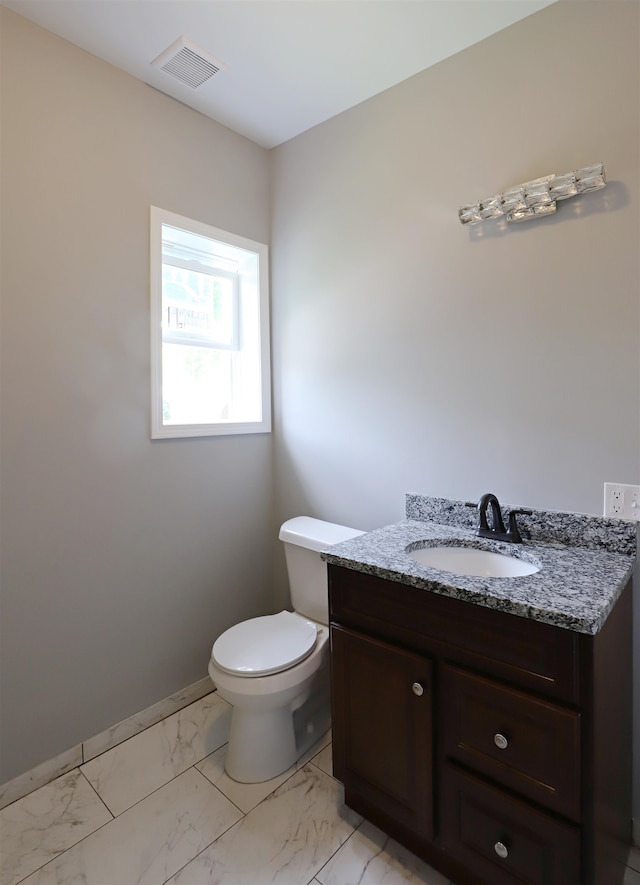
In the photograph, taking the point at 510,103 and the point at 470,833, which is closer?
the point at 470,833

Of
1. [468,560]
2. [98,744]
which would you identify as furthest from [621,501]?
[98,744]

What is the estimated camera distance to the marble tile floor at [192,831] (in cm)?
126

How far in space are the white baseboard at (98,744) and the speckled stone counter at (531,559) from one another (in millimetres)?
1191

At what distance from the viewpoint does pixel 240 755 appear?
1595 millimetres

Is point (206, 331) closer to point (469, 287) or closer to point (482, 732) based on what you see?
point (469, 287)

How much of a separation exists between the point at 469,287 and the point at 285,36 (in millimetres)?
1130

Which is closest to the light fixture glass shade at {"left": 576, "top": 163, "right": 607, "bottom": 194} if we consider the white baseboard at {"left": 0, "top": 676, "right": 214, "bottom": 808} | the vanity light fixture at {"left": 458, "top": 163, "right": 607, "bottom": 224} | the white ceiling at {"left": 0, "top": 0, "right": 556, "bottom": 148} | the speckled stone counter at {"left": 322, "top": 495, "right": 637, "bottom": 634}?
the vanity light fixture at {"left": 458, "top": 163, "right": 607, "bottom": 224}

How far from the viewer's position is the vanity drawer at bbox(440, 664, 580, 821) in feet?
3.18

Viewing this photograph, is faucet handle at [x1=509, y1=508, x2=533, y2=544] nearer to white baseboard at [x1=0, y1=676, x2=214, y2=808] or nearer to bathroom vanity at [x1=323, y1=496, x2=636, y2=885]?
bathroom vanity at [x1=323, y1=496, x2=636, y2=885]

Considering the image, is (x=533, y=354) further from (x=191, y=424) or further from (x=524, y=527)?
(x=191, y=424)

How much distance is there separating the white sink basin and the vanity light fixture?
115 cm

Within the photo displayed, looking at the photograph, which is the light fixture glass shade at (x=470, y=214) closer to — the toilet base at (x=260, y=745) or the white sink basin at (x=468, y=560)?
the white sink basin at (x=468, y=560)

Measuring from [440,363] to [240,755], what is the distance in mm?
1666

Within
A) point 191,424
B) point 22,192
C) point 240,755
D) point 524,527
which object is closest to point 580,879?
point 524,527
